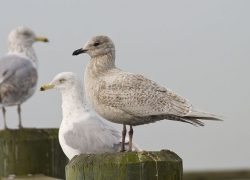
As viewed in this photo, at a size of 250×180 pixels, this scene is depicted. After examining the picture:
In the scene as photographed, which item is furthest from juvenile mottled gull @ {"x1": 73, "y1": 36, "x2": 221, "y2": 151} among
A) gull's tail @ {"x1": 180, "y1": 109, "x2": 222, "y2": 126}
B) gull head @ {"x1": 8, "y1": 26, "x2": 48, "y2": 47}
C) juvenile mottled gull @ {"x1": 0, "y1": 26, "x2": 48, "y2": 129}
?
gull head @ {"x1": 8, "y1": 26, "x2": 48, "y2": 47}

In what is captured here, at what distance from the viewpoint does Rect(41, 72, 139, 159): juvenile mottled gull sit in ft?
20.4

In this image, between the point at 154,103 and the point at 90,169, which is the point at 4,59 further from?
the point at 90,169

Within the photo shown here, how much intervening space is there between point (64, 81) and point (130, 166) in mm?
2791

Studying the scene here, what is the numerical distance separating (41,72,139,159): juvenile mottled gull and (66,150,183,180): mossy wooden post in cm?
166

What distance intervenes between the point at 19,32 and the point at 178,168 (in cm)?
643

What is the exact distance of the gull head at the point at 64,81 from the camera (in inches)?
267

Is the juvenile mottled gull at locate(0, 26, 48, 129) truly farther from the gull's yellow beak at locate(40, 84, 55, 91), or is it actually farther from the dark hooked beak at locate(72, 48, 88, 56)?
the dark hooked beak at locate(72, 48, 88, 56)

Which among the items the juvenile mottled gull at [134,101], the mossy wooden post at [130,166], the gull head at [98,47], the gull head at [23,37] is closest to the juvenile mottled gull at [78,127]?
the juvenile mottled gull at [134,101]

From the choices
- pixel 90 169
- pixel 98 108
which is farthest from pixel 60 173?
pixel 90 169

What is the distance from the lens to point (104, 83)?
18.0ft

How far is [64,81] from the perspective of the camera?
22.3 feet

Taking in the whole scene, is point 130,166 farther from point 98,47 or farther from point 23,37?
point 23,37

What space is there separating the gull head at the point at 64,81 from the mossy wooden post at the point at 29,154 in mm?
722

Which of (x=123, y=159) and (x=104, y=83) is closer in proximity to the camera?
(x=123, y=159)
